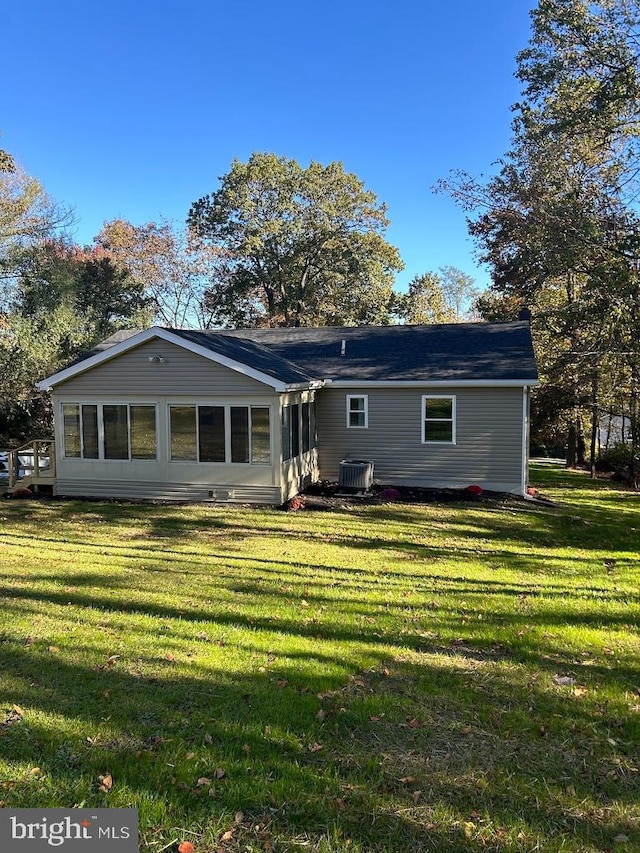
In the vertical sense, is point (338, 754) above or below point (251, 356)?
below

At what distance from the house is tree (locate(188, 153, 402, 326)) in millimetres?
20014

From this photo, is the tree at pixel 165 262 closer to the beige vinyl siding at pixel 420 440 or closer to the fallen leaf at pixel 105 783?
the beige vinyl siding at pixel 420 440

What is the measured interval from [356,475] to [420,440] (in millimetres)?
1947

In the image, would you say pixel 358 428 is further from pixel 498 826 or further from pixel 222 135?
pixel 222 135

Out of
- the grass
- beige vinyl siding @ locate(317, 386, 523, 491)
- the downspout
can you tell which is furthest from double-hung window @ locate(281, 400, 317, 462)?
the downspout

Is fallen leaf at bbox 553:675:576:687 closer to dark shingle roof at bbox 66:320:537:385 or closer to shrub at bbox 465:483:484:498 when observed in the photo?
A: dark shingle roof at bbox 66:320:537:385

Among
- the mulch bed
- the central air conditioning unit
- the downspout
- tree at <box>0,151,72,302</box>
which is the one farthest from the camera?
tree at <box>0,151,72,302</box>

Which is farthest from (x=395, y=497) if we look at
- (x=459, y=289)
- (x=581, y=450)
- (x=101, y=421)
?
(x=459, y=289)

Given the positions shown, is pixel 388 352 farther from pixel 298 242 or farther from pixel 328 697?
pixel 298 242

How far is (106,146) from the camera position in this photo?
89.9 feet

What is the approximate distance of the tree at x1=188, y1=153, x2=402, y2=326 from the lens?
1368 inches

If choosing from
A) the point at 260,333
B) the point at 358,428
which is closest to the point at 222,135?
the point at 260,333

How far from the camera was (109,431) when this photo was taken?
1393 centimetres

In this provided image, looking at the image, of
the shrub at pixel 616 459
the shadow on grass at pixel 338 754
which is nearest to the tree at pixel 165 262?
the shrub at pixel 616 459
